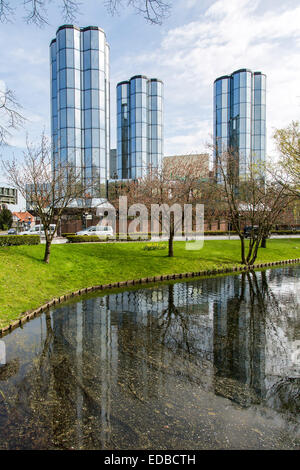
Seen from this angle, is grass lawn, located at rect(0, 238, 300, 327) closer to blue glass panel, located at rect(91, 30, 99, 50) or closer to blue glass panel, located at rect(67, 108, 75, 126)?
blue glass panel, located at rect(67, 108, 75, 126)

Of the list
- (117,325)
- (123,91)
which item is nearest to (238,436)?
(117,325)

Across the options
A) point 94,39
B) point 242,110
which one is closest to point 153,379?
point 94,39

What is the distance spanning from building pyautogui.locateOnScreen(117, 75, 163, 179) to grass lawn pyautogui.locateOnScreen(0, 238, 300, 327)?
28.8m

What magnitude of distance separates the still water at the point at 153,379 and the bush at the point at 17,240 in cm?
846

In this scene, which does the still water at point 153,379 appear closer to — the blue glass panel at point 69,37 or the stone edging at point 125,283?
the stone edging at point 125,283

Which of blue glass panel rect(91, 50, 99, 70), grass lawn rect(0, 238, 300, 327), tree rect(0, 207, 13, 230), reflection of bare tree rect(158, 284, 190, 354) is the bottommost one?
reflection of bare tree rect(158, 284, 190, 354)

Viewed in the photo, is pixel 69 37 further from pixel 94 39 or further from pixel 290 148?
pixel 290 148

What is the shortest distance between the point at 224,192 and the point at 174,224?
392cm

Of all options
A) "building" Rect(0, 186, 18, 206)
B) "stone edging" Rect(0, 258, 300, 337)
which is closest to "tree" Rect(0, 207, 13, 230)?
"building" Rect(0, 186, 18, 206)

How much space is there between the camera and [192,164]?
2241 cm

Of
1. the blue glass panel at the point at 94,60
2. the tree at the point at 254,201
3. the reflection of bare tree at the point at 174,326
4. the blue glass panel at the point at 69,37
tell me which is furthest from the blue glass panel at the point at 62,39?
the reflection of bare tree at the point at 174,326

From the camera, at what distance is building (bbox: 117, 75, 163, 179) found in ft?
160

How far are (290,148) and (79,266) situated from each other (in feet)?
39.5
